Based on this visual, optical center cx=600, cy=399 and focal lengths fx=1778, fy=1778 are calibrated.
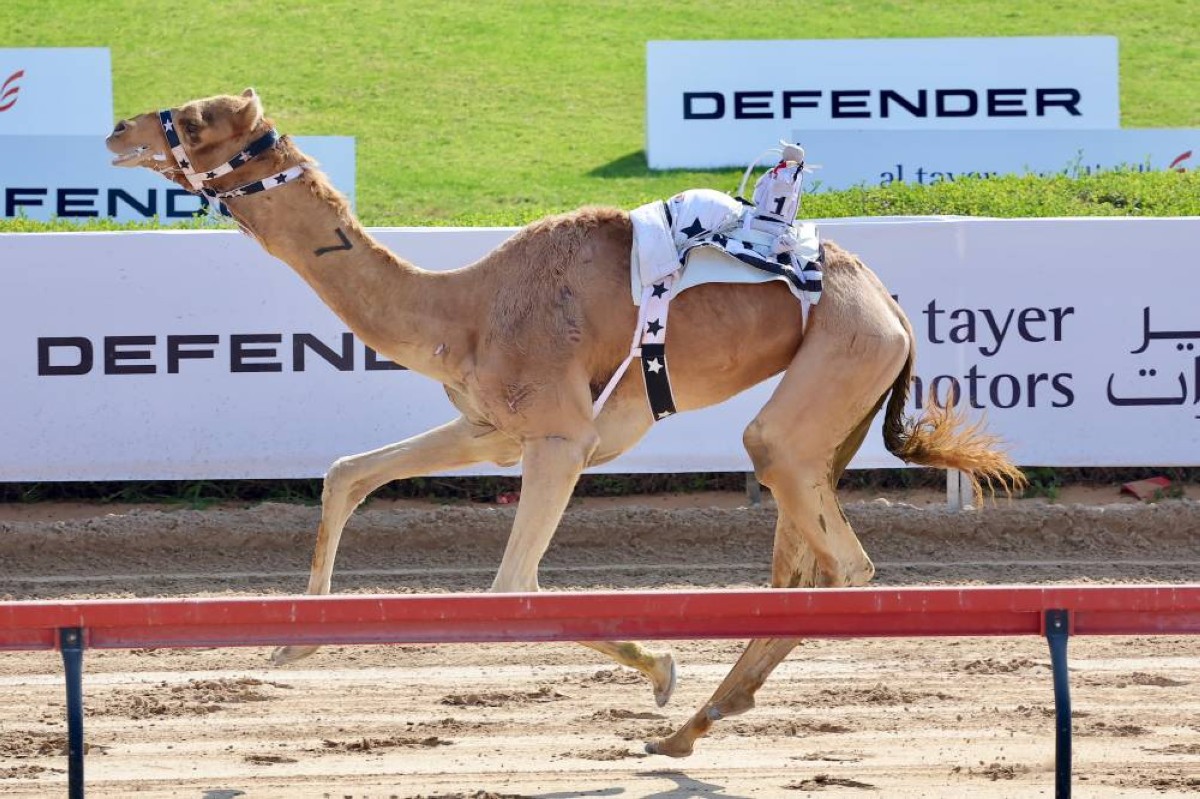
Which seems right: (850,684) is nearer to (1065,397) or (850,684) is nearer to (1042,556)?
(1042,556)

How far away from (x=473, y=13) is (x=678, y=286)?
25.7 metres

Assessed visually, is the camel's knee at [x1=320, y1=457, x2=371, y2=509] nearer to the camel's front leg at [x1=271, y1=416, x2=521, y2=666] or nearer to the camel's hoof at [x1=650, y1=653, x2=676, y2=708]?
the camel's front leg at [x1=271, y1=416, x2=521, y2=666]

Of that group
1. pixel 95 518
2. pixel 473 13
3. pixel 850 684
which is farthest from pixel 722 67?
pixel 850 684

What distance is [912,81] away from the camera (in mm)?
21953

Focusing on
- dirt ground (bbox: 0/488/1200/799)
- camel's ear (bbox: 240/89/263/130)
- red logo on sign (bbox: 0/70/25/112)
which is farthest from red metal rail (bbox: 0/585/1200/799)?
red logo on sign (bbox: 0/70/25/112)

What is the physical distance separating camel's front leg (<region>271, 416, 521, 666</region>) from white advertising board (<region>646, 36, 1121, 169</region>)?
Answer: 15177mm

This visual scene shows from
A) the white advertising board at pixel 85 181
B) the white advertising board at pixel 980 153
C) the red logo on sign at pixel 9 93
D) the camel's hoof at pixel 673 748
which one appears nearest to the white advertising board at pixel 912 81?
the white advertising board at pixel 980 153

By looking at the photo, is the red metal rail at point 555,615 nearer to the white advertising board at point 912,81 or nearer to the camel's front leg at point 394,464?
the camel's front leg at point 394,464

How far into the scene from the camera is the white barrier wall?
34.7ft

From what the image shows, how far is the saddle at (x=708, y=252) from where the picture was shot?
6.75 m

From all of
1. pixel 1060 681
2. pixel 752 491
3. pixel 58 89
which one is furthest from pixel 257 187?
pixel 58 89

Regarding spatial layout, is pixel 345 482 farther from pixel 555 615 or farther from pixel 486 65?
pixel 486 65

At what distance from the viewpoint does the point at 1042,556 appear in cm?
1030

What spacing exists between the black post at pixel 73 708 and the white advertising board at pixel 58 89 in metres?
17.2
